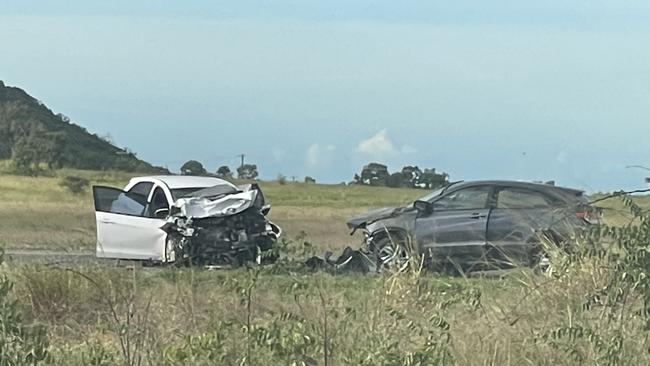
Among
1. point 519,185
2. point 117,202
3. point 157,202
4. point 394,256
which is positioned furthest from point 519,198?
point 117,202

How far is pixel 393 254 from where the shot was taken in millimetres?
13961

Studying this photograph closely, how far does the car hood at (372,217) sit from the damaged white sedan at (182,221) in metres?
1.15

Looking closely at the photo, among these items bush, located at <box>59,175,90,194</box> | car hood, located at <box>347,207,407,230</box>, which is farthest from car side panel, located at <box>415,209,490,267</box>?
bush, located at <box>59,175,90,194</box>

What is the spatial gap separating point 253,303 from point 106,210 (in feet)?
33.6

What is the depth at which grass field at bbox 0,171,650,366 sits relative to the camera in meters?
7.30

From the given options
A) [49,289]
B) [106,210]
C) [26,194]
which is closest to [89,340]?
[49,289]

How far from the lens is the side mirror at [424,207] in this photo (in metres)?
18.2

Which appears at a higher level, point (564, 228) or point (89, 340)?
point (564, 228)

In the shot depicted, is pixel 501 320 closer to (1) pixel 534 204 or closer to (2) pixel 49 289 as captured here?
(2) pixel 49 289

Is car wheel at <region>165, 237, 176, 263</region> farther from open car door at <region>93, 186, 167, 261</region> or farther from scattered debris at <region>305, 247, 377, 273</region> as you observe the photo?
scattered debris at <region>305, 247, 377, 273</region>

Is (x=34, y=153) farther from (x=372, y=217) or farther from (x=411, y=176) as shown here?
(x=372, y=217)

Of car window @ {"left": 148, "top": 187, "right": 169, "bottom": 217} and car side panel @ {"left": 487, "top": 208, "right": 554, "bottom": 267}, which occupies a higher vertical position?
car window @ {"left": 148, "top": 187, "right": 169, "bottom": 217}

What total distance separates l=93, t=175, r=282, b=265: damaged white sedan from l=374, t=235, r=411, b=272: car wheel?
61.2 inches

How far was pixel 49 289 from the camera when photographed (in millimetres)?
11820
